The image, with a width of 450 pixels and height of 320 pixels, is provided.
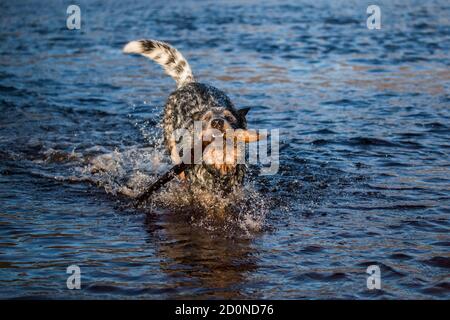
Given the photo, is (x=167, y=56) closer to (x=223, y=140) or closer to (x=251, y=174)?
(x=251, y=174)

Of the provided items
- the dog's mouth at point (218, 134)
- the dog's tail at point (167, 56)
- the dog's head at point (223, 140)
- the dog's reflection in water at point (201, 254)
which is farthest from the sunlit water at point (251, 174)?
the dog's tail at point (167, 56)

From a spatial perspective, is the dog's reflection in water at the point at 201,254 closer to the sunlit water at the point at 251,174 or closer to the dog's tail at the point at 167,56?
the sunlit water at the point at 251,174

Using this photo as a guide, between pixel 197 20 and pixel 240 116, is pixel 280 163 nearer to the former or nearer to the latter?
pixel 240 116

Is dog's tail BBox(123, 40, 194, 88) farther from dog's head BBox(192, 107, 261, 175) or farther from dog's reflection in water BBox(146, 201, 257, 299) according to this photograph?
dog's reflection in water BBox(146, 201, 257, 299)

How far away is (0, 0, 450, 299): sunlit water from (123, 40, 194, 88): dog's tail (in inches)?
50.9

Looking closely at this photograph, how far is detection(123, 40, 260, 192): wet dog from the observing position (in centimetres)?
603

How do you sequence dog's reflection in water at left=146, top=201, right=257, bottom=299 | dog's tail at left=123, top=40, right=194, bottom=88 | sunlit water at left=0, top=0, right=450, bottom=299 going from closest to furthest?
dog's reflection in water at left=146, top=201, right=257, bottom=299 → sunlit water at left=0, top=0, right=450, bottom=299 → dog's tail at left=123, top=40, right=194, bottom=88

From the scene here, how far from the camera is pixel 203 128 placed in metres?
6.46

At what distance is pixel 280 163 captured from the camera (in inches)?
339

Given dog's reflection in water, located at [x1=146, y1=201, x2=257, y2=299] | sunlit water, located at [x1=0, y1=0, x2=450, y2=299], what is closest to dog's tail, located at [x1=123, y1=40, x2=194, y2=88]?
sunlit water, located at [x1=0, y1=0, x2=450, y2=299]

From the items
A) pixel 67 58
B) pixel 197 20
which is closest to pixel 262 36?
pixel 197 20

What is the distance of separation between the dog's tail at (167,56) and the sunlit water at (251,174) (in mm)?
1292

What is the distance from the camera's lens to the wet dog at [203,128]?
19.8 feet
